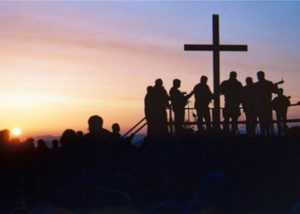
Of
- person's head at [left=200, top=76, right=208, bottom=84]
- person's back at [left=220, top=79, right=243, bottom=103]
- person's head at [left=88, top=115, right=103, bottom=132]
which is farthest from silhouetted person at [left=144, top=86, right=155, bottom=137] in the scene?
person's head at [left=88, top=115, right=103, bottom=132]

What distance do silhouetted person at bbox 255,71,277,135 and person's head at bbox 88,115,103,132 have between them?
6.78 m

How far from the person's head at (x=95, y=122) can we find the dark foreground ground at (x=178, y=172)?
532 millimetres

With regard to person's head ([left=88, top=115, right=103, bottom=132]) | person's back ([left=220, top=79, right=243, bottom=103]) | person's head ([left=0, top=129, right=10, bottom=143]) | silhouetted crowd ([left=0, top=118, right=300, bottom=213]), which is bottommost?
silhouetted crowd ([left=0, top=118, right=300, bottom=213])

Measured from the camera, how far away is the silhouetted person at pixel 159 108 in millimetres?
19281

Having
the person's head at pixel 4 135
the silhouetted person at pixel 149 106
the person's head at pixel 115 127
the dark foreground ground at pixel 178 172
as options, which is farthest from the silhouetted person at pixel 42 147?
the silhouetted person at pixel 149 106

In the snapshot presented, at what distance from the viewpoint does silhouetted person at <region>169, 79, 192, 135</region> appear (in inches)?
779

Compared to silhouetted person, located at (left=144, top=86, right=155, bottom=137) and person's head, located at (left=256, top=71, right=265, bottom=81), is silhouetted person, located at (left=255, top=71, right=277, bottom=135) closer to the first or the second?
person's head, located at (left=256, top=71, right=265, bottom=81)

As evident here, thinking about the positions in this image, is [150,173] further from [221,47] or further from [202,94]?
[221,47]

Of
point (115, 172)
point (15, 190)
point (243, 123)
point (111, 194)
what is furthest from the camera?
point (243, 123)

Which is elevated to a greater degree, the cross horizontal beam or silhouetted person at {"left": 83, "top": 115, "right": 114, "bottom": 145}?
the cross horizontal beam

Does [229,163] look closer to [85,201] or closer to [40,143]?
[40,143]

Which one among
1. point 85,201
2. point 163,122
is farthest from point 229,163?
point 85,201

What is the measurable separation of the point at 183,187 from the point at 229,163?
1429 mm

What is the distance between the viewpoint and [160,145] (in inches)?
784
